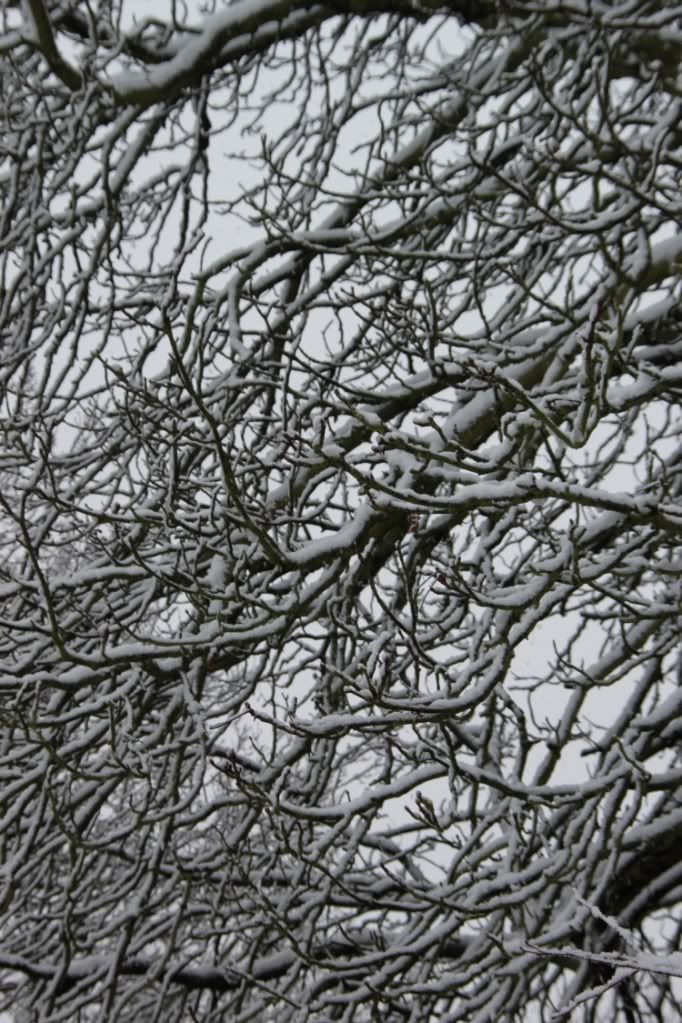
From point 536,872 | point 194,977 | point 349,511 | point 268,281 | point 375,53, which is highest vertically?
point 375,53

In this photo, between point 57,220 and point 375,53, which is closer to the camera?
point 57,220

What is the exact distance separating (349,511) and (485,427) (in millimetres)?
674

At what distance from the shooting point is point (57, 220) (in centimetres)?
466

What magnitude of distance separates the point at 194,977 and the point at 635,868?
211cm

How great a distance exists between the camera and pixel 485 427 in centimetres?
392

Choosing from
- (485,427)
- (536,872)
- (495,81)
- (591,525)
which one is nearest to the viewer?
(536,872)

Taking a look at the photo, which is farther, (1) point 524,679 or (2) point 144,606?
(1) point 524,679

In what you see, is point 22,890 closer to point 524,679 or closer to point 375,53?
point 524,679

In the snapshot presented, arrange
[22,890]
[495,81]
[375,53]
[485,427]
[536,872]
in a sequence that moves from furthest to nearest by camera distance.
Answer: [375,53] → [22,890] → [495,81] → [485,427] → [536,872]

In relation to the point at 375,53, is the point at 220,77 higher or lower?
lower

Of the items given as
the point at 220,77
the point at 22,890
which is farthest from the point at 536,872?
the point at 220,77


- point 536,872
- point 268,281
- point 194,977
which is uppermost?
point 268,281

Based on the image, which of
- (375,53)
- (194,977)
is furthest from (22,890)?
(375,53)

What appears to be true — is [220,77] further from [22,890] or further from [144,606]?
[22,890]
